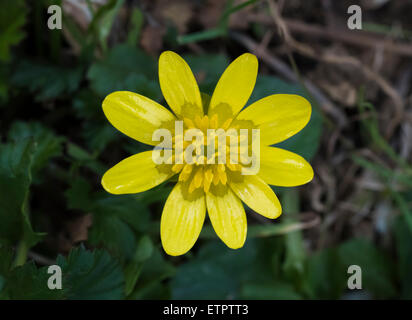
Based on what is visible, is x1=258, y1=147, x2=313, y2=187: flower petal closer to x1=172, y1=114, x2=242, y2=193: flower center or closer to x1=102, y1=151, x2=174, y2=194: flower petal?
x1=172, y1=114, x2=242, y2=193: flower center

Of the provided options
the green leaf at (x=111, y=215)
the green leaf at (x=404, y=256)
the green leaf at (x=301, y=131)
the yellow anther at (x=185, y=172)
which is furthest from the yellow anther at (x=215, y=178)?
the green leaf at (x=404, y=256)

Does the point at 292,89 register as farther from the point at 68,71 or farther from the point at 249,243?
the point at 68,71

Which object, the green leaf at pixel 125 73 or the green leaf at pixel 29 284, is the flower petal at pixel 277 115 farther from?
the green leaf at pixel 29 284

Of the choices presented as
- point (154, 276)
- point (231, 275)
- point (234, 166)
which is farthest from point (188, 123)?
point (231, 275)

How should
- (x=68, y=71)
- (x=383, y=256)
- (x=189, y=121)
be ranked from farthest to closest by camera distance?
1. (x=383, y=256)
2. (x=68, y=71)
3. (x=189, y=121)
